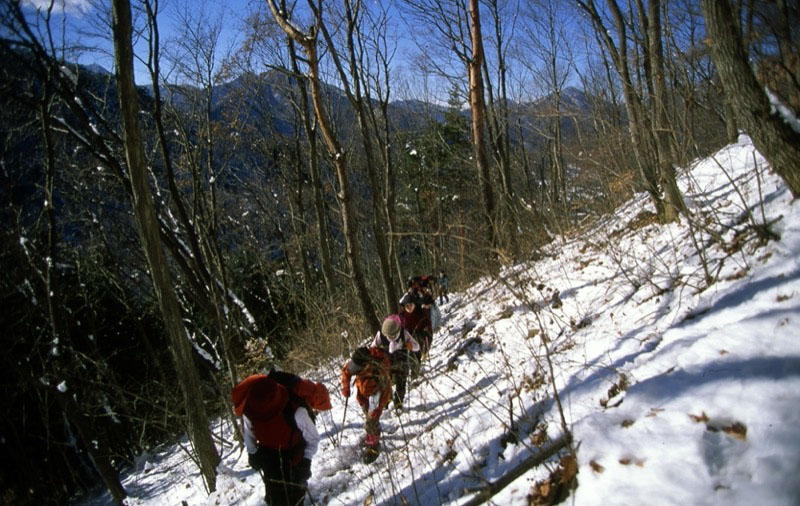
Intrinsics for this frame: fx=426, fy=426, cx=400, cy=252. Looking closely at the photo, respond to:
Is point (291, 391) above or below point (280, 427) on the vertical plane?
above

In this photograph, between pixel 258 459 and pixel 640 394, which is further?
pixel 258 459

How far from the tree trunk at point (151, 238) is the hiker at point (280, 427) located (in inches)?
87.7

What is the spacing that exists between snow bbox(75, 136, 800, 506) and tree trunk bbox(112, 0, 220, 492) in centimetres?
84

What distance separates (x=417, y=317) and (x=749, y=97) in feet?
15.5

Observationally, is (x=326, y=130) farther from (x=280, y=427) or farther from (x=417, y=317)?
(x=280, y=427)

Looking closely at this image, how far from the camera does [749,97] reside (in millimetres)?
3471

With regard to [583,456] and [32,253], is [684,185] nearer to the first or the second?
[583,456]

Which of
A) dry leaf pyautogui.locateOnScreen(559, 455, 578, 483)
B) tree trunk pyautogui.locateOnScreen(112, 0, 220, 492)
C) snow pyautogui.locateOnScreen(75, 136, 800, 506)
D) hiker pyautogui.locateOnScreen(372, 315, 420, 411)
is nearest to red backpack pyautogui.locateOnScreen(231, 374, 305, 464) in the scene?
snow pyautogui.locateOnScreen(75, 136, 800, 506)

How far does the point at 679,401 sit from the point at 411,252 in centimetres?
2464

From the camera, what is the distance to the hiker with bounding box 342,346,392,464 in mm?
4832

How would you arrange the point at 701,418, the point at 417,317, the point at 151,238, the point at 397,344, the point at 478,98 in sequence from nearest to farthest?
the point at 701,418 < the point at 151,238 < the point at 397,344 < the point at 417,317 < the point at 478,98

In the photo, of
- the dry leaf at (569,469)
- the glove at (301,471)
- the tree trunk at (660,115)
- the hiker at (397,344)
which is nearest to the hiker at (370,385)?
the hiker at (397,344)

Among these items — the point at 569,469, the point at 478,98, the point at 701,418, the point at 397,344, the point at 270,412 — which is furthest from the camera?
the point at 478,98

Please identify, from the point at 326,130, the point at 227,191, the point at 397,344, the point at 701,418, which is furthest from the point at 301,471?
the point at 227,191
